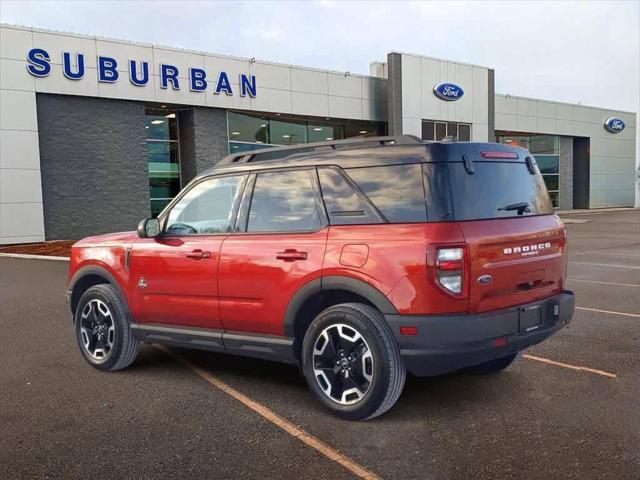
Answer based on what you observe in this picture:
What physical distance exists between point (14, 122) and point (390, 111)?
638 inches

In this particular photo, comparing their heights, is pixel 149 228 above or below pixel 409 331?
above

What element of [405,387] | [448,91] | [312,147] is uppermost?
[448,91]

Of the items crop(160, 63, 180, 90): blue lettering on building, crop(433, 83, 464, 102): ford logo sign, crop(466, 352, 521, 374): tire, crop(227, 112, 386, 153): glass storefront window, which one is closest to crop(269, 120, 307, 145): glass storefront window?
crop(227, 112, 386, 153): glass storefront window

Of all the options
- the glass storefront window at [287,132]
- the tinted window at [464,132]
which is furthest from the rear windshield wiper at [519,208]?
the tinted window at [464,132]

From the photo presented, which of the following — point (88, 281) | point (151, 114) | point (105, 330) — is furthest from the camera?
point (151, 114)

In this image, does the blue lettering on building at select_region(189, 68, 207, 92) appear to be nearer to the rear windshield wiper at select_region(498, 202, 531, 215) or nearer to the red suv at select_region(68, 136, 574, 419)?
the red suv at select_region(68, 136, 574, 419)

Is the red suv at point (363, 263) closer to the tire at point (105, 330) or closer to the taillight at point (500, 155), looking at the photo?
the taillight at point (500, 155)

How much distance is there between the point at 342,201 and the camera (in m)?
4.30

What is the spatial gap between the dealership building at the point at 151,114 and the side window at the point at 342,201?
1819 centimetres

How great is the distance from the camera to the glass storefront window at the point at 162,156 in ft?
76.3

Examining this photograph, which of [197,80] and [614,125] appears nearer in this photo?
[197,80]

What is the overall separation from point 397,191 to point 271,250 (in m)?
1.06

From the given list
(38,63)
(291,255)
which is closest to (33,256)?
(38,63)

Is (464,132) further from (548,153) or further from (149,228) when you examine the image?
(149,228)
